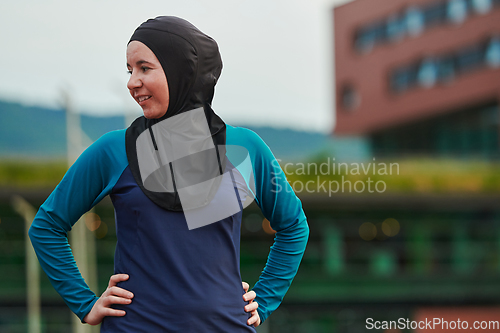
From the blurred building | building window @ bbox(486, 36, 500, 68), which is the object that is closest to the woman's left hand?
the blurred building

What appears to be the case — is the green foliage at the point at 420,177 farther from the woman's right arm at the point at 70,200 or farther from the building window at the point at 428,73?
the woman's right arm at the point at 70,200

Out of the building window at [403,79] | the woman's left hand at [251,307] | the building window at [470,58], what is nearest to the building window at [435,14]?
the building window at [470,58]

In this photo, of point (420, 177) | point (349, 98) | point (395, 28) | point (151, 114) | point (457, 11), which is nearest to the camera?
point (151, 114)

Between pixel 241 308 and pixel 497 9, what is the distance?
2868 cm

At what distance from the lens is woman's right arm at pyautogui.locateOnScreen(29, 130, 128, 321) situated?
2.09 m

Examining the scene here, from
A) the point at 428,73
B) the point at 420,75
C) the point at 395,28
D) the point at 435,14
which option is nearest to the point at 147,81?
the point at 428,73

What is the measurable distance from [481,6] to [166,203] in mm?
29442

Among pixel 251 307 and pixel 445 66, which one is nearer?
pixel 251 307

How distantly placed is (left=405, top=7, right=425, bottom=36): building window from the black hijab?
30.3 m

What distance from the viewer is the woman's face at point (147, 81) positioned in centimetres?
201

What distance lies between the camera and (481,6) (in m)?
28.1

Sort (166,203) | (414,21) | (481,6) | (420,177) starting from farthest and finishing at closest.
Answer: (414,21), (481,6), (420,177), (166,203)

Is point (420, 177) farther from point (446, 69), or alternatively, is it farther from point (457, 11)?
point (457, 11)

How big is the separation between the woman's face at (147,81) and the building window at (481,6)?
29.0 metres
